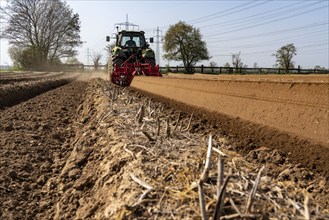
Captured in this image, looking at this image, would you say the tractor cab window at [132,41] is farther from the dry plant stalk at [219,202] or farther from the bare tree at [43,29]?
the bare tree at [43,29]

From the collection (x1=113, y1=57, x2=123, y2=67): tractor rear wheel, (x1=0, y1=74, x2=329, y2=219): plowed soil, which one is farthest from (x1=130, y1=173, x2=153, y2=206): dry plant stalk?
(x1=113, y1=57, x2=123, y2=67): tractor rear wheel

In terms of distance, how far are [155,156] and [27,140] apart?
12.7ft

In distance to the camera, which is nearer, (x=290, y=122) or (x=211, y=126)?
(x=290, y=122)

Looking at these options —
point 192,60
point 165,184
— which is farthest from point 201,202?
point 192,60

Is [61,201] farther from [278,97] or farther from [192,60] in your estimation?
[192,60]

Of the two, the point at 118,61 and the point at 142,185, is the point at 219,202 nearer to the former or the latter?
the point at 142,185

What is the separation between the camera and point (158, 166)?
314 cm

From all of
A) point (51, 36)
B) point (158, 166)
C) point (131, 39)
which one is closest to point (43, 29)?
point (51, 36)

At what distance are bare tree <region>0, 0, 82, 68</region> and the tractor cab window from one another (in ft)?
117

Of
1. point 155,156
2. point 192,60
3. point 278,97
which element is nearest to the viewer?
point 155,156

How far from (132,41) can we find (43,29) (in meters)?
39.2

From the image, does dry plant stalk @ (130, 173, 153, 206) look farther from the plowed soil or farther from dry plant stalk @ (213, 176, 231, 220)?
dry plant stalk @ (213, 176, 231, 220)

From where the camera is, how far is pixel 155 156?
3.42 meters

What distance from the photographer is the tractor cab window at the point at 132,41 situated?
63.0ft
